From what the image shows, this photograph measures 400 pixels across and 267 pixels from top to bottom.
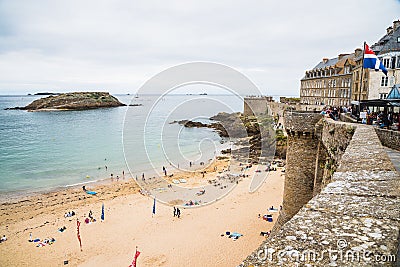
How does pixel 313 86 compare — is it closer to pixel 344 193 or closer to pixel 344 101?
pixel 344 101

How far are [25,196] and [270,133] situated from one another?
31.3 meters

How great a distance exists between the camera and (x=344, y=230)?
6.04 ft

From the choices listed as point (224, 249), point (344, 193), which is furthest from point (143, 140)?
point (344, 193)

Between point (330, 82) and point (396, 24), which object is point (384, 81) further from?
point (330, 82)

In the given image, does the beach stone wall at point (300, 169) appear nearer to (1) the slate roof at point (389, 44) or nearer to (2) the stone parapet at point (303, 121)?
(2) the stone parapet at point (303, 121)

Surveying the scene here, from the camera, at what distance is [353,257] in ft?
4.95

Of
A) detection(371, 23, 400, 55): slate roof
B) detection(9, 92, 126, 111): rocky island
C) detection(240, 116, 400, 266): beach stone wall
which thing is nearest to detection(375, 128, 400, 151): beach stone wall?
detection(240, 116, 400, 266): beach stone wall

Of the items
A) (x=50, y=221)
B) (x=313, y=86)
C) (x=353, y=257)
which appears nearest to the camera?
(x=353, y=257)

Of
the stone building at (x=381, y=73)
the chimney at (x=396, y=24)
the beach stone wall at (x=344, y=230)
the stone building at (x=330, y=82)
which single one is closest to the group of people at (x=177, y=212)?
the beach stone wall at (x=344, y=230)

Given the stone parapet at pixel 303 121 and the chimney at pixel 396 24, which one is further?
the chimney at pixel 396 24

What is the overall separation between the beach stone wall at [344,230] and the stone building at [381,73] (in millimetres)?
26863

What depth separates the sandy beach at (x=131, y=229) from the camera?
51.4 ft

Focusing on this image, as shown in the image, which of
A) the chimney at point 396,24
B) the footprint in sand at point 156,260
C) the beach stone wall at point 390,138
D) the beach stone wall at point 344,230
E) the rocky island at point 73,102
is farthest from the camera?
the rocky island at point 73,102

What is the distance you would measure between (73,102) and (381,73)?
144 m
